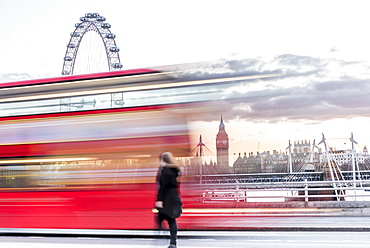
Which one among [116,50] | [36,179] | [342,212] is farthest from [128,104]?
[116,50]

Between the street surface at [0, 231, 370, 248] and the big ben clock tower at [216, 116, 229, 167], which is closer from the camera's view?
the street surface at [0, 231, 370, 248]

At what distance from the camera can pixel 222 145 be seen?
11016 millimetres

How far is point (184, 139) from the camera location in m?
9.20

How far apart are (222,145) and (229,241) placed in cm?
236

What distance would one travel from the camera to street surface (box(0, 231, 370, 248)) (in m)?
8.65

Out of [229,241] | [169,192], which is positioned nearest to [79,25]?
[229,241]

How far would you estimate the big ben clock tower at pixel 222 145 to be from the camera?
1061cm

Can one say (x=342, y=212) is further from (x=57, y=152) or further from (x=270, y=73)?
(x=57, y=152)

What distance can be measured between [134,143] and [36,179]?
2.10 metres

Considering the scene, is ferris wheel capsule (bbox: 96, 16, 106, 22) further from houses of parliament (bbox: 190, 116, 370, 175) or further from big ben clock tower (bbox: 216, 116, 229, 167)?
big ben clock tower (bbox: 216, 116, 229, 167)

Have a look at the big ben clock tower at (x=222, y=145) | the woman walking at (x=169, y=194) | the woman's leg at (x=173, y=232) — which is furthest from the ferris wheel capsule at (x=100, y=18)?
the woman's leg at (x=173, y=232)

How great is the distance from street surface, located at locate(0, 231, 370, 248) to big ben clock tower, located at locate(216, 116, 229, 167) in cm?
168

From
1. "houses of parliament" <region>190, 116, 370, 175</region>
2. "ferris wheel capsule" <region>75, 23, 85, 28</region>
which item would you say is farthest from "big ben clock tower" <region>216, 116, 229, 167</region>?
"ferris wheel capsule" <region>75, 23, 85, 28</region>

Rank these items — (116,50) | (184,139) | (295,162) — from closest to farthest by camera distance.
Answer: (184,139)
(295,162)
(116,50)
